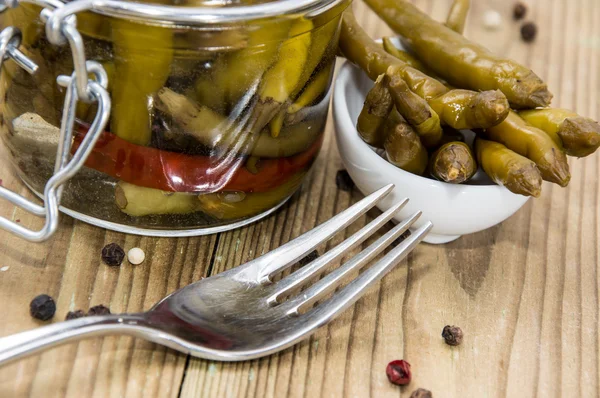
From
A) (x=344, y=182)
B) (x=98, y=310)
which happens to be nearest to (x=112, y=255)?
(x=98, y=310)

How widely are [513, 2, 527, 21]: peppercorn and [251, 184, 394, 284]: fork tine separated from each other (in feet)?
1.86

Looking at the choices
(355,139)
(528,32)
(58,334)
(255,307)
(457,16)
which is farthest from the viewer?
(528,32)

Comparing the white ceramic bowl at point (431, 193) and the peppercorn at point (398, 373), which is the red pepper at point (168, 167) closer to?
the white ceramic bowl at point (431, 193)

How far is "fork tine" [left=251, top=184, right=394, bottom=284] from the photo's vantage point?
26.6 inches

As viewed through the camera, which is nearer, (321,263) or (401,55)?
(321,263)

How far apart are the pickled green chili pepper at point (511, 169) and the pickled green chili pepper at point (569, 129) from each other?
1.9 inches

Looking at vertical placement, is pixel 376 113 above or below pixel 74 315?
above

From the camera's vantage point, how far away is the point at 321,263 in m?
0.67

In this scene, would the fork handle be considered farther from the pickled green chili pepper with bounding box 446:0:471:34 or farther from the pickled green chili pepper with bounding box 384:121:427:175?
the pickled green chili pepper with bounding box 446:0:471:34

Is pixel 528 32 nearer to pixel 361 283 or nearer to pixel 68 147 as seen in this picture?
pixel 361 283

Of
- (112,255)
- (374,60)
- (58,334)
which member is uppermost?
(374,60)

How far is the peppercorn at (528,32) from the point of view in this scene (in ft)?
3.65

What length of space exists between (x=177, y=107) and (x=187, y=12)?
89 millimetres

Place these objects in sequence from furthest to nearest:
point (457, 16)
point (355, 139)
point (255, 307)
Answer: point (457, 16)
point (355, 139)
point (255, 307)
